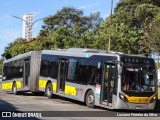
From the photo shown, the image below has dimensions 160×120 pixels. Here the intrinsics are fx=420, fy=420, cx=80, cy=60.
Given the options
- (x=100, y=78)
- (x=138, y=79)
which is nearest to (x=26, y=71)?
(x=100, y=78)

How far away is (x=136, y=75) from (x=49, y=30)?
238 ft

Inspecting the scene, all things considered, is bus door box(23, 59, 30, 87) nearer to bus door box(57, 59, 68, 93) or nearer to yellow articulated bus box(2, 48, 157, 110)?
yellow articulated bus box(2, 48, 157, 110)

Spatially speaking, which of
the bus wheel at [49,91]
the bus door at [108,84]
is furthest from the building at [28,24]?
the bus door at [108,84]

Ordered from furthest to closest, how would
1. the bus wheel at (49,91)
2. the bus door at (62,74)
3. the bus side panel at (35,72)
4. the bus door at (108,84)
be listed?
the bus side panel at (35,72) → the bus wheel at (49,91) → the bus door at (62,74) → the bus door at (108,84)

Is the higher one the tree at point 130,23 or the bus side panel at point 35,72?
the tree at point 130,23

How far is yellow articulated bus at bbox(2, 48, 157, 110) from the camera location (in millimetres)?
18125

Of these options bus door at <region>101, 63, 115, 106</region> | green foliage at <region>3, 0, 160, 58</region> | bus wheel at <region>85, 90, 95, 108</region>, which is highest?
green foliage at <region>3, 0, 160, 58</region>

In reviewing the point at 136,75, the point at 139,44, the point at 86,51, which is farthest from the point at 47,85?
the point at 139,44

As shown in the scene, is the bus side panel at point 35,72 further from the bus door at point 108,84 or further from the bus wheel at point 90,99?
the bus door at point 108,84

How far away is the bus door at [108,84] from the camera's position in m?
18.5

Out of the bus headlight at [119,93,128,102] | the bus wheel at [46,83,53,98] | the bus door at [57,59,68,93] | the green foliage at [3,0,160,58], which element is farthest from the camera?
the green foliage at [3,0,160,58]

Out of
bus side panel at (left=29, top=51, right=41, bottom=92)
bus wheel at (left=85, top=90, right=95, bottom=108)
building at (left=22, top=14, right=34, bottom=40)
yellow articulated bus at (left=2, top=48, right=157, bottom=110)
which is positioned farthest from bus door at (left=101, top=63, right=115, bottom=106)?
building at (left=22, top=14, right=34, bottom=40)

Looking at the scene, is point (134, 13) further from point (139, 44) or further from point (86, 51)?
point (86, 51)

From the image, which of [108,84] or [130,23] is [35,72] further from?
[130,23]
